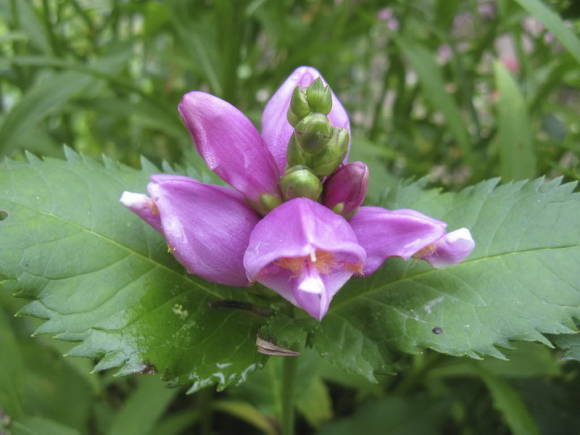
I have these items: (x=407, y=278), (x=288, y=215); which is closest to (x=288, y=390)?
(x=407, y=278)

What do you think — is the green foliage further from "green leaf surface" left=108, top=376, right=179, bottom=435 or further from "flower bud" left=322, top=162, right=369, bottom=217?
"flower bud" left=322, top=162, right=369, bottom=217

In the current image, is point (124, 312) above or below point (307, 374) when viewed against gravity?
above

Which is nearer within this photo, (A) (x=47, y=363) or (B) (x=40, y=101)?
(B) (x=40, y=101)

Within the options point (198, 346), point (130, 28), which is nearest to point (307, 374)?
point (198, 346)

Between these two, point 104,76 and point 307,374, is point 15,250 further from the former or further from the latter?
point 104,76

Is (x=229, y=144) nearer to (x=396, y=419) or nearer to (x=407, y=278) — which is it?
(x=407, y=278)

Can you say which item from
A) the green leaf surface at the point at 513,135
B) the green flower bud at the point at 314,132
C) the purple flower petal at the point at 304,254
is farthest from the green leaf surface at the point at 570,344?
the green leaf surface at the point at 513,135

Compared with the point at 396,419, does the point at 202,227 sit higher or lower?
higher

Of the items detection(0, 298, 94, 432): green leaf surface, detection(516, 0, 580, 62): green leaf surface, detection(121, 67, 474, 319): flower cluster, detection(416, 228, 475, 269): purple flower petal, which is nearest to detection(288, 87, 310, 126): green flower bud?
detection(121, 67, 474, 319): flower cluster
